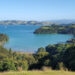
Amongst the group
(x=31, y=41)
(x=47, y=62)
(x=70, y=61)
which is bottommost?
(x=31, y=41)

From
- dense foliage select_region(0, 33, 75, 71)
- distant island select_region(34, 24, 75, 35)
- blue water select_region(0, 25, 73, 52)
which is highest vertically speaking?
dense foliage select_region(0, 33, 75, 71)

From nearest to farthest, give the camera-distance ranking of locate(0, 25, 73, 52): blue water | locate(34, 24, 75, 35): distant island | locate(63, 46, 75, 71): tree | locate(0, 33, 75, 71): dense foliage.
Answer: locate(63, 46, 75, 71): tree
locate(0, 33, 75, 71): dense foliage
locate(0, 25, 73, 52): blue water
locate(34, 24, 75, 35): distant island

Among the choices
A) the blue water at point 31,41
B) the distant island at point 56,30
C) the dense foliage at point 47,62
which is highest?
the dense foliage at point 47,62

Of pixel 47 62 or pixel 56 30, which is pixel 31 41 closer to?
pixel 56 30

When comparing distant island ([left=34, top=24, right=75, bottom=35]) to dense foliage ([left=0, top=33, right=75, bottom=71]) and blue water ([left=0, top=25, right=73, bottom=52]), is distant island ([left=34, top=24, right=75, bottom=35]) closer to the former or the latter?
blue water ([left=0, top=25, right=73, bottom=52])

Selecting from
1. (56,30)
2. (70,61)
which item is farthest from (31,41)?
(70,61)

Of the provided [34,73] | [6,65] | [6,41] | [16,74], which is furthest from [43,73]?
[6,41]

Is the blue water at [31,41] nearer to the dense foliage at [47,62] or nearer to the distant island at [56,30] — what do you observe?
the distant island at [56,30]

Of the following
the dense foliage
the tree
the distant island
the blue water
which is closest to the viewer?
the tree

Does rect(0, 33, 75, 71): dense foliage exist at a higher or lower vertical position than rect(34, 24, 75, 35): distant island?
higher

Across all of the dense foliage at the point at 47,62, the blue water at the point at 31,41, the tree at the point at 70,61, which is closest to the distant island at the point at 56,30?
the blue water at the point at 31,41

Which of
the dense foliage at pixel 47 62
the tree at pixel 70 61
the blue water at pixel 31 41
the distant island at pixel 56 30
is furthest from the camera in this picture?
the distant island at pixel 56 30

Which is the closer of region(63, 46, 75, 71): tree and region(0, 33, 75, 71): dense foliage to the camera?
region(63, 46, 75, 71): tree

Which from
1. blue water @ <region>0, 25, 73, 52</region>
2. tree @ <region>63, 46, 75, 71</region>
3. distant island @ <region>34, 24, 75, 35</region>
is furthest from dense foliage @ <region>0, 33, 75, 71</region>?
distant island @ <region>34, 24, 75, 35</region>
